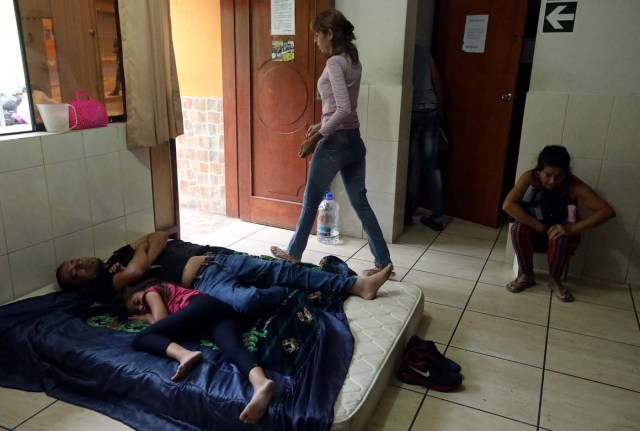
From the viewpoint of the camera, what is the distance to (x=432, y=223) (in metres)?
3.74

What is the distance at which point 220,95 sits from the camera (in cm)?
379

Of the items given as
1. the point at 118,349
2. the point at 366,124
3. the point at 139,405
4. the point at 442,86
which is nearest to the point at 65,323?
the point at 118,349

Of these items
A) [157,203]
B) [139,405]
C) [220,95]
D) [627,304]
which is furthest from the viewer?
[220,95]

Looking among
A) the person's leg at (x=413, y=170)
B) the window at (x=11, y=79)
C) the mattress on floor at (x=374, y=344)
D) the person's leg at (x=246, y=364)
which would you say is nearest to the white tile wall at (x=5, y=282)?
the window at (x=11, y=79)

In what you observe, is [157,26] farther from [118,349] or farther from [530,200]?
[530,200]

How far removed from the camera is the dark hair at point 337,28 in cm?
238

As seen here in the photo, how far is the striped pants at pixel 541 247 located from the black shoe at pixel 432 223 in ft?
3.09

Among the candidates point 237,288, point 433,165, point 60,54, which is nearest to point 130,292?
point 237,288

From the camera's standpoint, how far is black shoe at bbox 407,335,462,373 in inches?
76.3

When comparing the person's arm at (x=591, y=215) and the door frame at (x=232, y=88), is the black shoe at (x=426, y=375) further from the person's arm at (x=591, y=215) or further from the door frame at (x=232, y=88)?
the door frame at (x=232, y=88)

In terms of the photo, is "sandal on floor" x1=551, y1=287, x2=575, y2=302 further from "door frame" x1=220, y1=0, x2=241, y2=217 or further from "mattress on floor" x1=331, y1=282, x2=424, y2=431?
"door frame" x1=220, y1=0, x2=241, y2=217

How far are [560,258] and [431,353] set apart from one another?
110cm

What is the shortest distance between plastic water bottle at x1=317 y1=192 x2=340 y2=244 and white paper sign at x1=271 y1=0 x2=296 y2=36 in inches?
43.3

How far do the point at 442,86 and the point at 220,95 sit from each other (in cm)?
169
